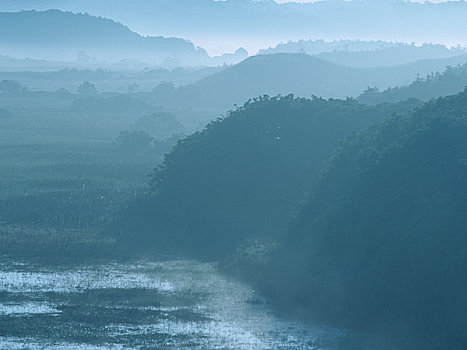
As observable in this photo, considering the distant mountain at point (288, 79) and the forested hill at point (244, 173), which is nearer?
the forested hill at point (244, 173)

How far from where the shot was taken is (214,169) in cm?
4484

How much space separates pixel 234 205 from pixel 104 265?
9039 mm

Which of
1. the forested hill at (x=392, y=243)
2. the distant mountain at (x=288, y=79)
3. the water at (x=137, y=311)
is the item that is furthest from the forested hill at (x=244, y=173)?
the distant mountain at (x=288, y=79)

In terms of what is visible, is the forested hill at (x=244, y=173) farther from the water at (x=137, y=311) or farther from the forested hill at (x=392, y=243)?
the water at (x=137, y=311)

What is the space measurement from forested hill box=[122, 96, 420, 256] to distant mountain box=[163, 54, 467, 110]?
68.6m

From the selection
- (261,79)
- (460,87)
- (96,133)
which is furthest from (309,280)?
(261,79)

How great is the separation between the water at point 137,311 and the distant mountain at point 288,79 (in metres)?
84.6

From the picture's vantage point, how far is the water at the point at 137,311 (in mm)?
26734

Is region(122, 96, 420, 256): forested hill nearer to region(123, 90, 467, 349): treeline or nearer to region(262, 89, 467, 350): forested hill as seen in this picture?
region(123, 90, 467, 349): treeline

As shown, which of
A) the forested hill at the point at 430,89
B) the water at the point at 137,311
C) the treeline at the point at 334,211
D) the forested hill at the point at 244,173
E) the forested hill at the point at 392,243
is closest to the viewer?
the water at the point at 137,311

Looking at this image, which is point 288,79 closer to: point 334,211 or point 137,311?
point 334,211

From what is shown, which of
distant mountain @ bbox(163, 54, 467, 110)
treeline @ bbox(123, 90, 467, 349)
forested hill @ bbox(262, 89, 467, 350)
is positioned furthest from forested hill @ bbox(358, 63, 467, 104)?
distant mountain @ bbox(163, 54, 467, 110)

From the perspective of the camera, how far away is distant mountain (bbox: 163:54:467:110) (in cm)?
12138

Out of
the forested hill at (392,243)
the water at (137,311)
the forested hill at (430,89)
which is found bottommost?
the water at (137,311)
